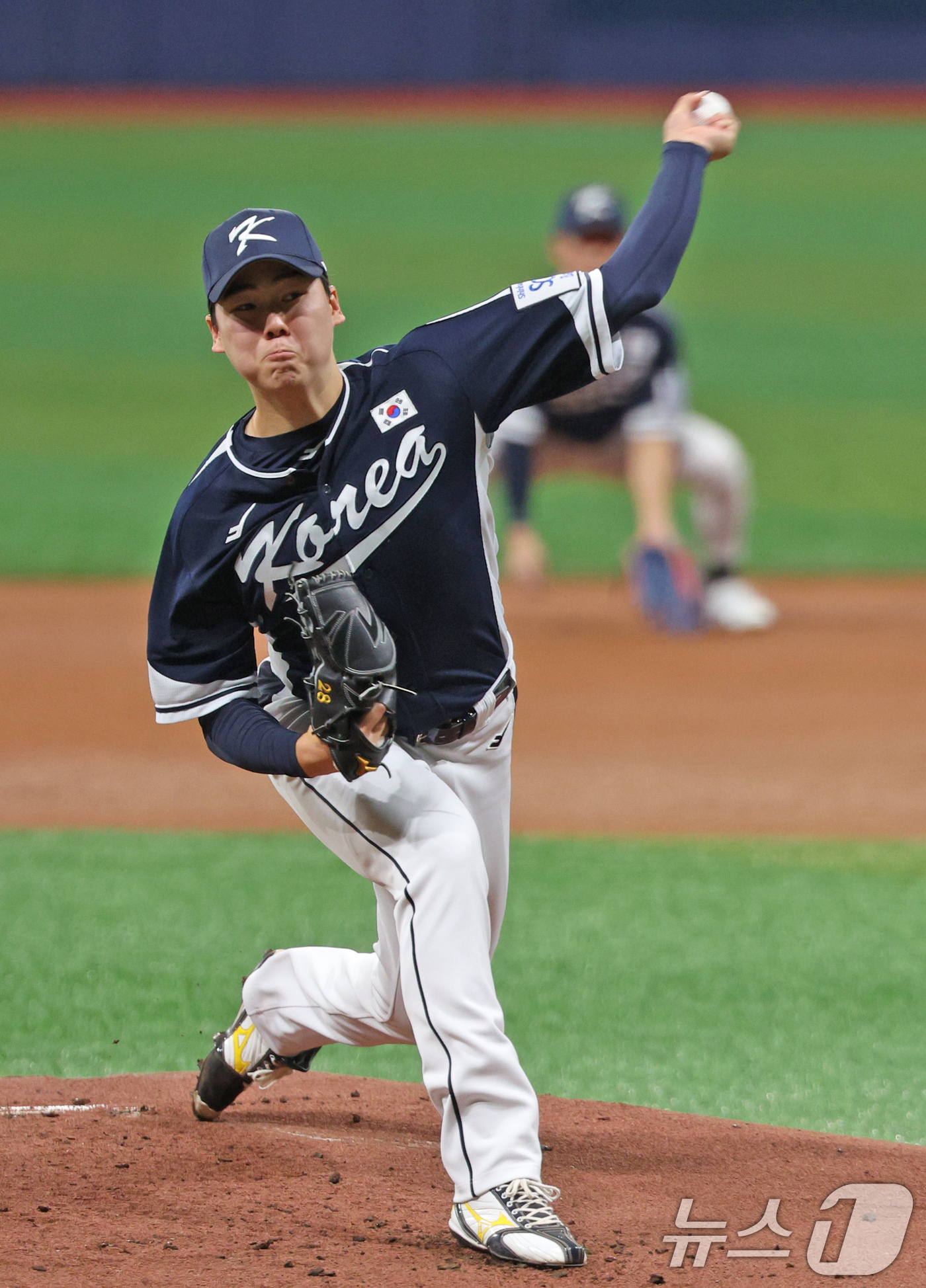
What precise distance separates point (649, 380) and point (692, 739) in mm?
2008

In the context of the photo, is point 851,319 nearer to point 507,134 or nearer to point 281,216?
point 507,134

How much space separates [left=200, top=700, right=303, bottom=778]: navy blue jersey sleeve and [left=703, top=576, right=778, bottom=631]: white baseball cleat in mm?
5216

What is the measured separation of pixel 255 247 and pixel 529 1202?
155 cm

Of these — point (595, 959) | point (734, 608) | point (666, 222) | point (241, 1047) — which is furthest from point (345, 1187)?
point (734, 608)

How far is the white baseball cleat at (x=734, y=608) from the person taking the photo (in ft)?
26.2

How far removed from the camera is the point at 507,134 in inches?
1160

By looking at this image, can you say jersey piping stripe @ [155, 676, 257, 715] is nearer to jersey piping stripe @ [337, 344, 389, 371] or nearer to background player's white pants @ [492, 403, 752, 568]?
jersey piping stripe @ [337, 344, 389, 371]

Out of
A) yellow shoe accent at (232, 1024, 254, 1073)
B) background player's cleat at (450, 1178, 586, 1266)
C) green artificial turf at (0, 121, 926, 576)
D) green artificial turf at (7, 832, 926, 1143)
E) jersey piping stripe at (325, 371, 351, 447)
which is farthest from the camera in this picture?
green artificial turf at (0, 121, 926, 576)

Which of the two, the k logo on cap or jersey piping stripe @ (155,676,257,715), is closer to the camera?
the k logo on cap

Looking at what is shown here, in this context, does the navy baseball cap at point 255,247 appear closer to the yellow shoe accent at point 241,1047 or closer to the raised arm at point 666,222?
the raised arm at point 666,222

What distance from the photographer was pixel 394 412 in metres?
2.92

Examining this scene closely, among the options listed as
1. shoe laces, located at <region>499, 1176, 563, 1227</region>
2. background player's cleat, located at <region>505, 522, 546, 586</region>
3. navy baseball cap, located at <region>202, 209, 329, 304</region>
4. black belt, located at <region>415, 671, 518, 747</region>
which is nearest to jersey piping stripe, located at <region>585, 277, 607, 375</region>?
navy baseball cap, located at <region>202, 209, 329, 304</region>

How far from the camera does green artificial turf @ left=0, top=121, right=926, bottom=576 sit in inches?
444

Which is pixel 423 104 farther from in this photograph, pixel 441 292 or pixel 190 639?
pixel 190 639
